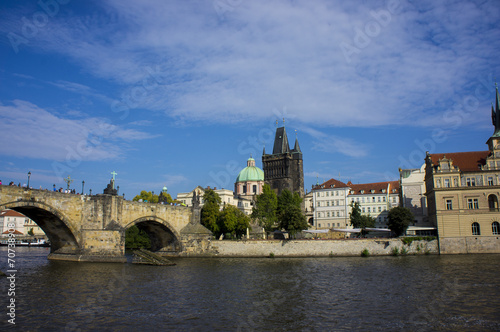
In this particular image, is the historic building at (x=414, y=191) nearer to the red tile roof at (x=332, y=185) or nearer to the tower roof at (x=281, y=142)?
the red tile roof at (x=332, y=185)

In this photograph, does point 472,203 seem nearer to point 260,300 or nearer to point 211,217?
point 211,217

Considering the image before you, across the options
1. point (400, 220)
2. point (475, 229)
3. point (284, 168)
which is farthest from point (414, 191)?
point (284, 168)

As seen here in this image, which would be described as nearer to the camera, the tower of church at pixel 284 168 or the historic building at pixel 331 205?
the historic building at pixel 331 205

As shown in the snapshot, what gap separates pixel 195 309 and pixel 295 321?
5.94 meters

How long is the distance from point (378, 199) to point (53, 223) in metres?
67.6

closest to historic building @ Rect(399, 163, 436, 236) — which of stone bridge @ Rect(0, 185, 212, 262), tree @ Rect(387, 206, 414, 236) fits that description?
tree @ Rect(387, 206, 414, 236)

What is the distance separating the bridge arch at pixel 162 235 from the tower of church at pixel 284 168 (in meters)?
67.8

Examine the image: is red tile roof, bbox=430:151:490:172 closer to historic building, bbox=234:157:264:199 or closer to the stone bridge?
the stone bridge

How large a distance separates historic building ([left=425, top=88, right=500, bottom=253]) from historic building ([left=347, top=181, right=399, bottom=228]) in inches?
1214

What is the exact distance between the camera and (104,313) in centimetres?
2095

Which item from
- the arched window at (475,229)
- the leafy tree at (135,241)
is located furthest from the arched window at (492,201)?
the leafy tree at (135,241)

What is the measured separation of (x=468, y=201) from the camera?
55.8 m

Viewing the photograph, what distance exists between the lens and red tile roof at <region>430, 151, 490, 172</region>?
57066 millimetres

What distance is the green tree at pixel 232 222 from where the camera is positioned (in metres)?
66.8
